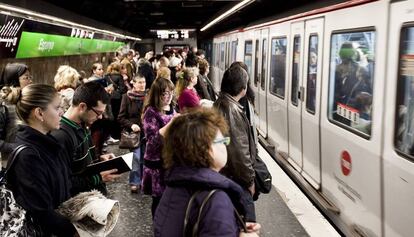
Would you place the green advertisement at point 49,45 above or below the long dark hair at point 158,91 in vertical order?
above

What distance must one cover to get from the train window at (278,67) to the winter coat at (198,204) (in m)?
5.61

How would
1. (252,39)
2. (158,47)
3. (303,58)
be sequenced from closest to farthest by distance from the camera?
1. (303,58)
2. (252,39)
3. (158,47)

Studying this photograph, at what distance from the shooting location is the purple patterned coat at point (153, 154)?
141 inches

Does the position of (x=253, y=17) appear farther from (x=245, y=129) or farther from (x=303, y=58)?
(x=245, y=129)

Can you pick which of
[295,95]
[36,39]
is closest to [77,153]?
[295,95]

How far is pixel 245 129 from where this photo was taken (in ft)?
10.8

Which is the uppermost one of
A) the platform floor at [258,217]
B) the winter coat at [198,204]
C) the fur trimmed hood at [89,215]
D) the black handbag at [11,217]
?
the winter coat at [198,204]

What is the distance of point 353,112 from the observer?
168 inches

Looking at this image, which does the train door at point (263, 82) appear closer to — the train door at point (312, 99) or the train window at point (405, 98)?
the train door at point (312, 99)

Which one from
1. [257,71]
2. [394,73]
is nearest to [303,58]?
[394,73]

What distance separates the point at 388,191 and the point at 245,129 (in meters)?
1.11

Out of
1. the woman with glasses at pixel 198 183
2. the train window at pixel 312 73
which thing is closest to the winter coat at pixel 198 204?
the woman with glasses at pixel 198 183

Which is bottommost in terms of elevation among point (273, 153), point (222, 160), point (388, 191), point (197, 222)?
point (273, 153)

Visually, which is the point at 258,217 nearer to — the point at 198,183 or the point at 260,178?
the point at 260,178
